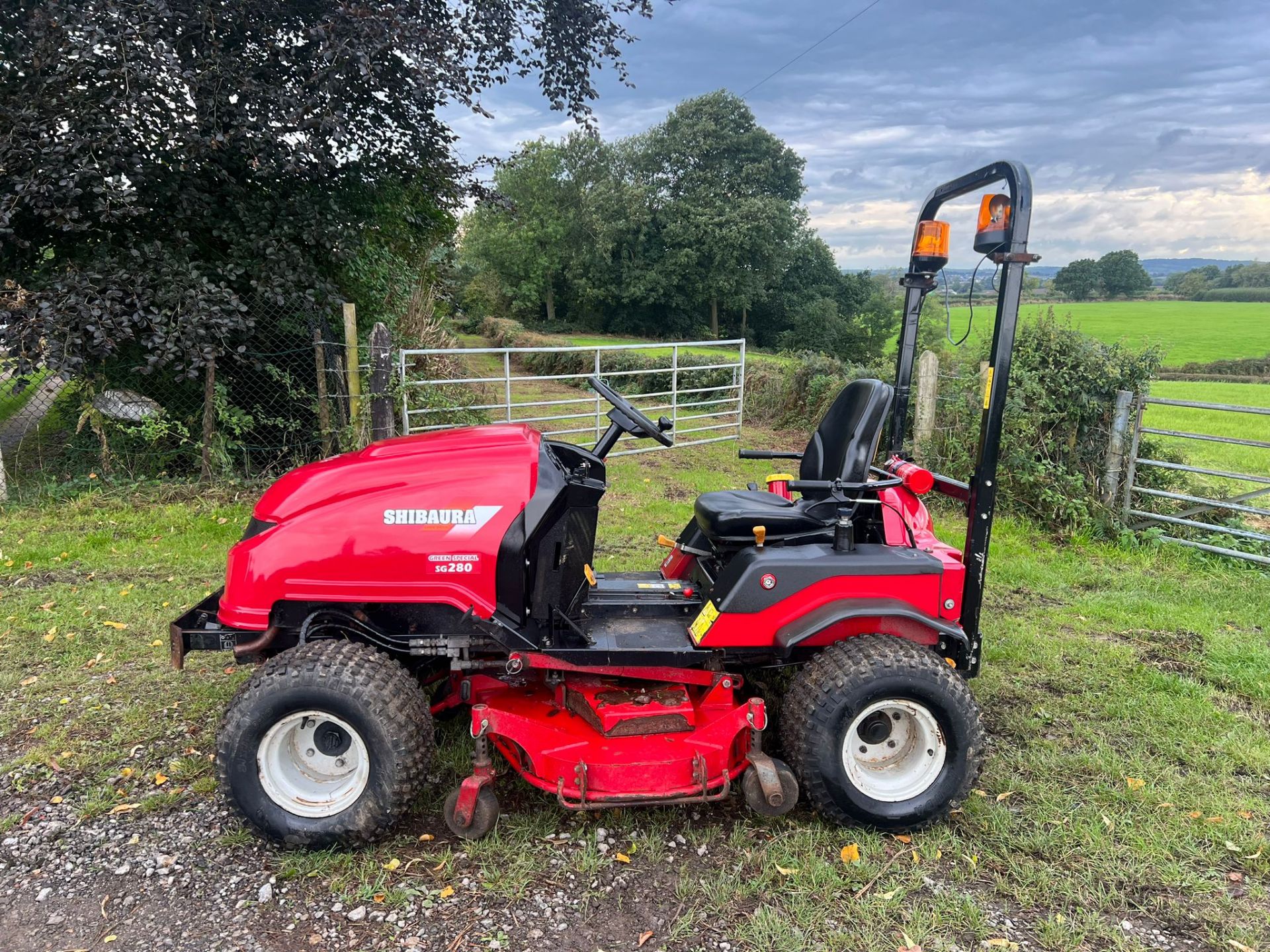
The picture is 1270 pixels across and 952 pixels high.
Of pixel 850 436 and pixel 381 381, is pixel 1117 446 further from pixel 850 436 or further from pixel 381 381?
pixel 381 381

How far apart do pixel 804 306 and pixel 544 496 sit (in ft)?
103

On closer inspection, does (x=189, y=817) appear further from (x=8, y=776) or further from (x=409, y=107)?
(x=409, y=107)

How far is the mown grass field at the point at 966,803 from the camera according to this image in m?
2.56

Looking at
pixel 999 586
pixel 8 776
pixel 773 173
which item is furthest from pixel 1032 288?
pixel 773 173

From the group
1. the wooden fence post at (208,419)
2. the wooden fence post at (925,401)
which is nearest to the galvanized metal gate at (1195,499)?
the wooden fence post at (925,401)

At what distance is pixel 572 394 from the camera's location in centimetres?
1512

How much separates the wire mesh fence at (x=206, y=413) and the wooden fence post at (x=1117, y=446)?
20.9ft

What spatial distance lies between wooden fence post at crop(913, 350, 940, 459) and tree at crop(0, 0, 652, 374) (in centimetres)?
502

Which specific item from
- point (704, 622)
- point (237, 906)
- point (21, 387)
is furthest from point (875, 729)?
point (21, 387)

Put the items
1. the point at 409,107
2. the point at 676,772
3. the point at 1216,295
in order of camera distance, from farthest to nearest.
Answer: the point at 1216,295 → the point at 409,107 → the point at 676,772

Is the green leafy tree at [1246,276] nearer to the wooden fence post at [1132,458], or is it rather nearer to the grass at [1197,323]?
the grass at [1197,323]

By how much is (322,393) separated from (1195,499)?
717 cm

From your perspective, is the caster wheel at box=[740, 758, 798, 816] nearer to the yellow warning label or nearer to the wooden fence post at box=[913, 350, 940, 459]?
the yellow warning label

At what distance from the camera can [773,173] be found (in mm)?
30984
